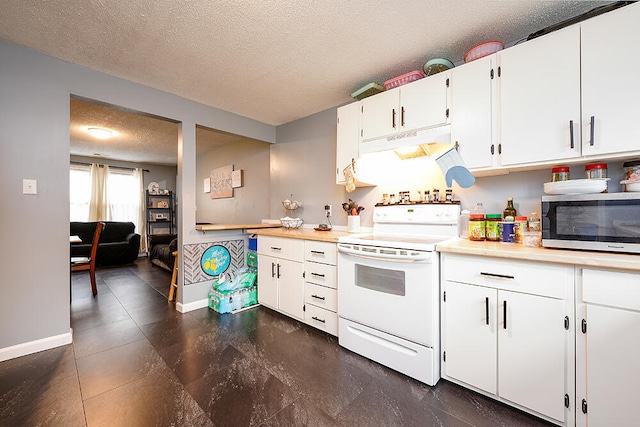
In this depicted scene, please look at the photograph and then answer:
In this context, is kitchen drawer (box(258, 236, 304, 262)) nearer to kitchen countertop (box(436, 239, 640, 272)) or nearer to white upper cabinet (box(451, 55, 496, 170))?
kitchen countertop (box(436, 239, 640, 272))

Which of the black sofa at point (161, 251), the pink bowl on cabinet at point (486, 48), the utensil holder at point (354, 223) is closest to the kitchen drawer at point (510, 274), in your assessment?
the utensil holder at point (354, 223)

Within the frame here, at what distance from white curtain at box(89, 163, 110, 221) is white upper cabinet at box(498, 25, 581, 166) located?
7583 millimetres

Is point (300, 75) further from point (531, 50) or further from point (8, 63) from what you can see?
point (8, 63)

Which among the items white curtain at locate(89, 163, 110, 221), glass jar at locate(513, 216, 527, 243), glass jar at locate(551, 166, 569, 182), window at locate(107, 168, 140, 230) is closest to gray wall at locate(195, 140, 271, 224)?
window at locate(107, 168, 140, 230)

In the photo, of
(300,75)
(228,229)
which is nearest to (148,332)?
(228,229)

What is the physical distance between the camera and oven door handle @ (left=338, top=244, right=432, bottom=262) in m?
1.60

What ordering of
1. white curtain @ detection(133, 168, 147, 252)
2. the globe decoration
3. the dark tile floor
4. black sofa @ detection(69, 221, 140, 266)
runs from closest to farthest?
the dark tile floor, the globe decoration, black sofa @ detection(69, 221, 140, 266), white curtain @ detection(133, 168, 147, 252)

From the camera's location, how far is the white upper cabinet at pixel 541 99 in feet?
4.68

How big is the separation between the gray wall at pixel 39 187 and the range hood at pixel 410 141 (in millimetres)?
2540

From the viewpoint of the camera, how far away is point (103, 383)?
162cm

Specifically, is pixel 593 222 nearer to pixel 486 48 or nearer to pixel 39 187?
pixel 486 48

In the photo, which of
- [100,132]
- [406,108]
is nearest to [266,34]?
[406,108]

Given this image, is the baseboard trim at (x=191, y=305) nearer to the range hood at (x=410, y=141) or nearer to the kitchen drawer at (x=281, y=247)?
the kitchen drawer at (x=281, y=247)

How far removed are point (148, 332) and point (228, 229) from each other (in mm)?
1293
